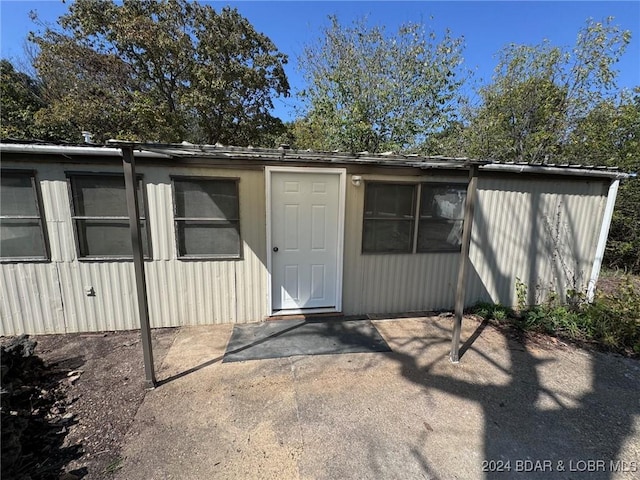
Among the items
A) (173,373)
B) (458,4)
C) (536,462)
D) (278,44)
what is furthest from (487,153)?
(173,373)

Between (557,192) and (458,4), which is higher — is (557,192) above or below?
below

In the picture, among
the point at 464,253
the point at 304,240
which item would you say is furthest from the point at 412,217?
the point at 304,240

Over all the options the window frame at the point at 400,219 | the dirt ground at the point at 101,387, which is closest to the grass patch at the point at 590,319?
the window frame at the point at 400,219

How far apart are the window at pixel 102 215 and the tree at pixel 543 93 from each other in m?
10.1

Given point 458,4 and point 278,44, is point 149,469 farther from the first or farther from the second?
point 278,44

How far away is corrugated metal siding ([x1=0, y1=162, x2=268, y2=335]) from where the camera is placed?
3.53 m

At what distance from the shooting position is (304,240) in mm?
4109

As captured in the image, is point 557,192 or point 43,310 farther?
point 557,192

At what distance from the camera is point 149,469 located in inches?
75.3

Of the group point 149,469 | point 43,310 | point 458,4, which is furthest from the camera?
point 458,4

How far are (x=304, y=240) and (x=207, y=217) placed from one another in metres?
1.36

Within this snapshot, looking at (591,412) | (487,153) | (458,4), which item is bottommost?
(591,412)

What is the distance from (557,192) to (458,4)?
179 inches

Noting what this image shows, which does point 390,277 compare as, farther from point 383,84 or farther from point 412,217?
point 383,84
